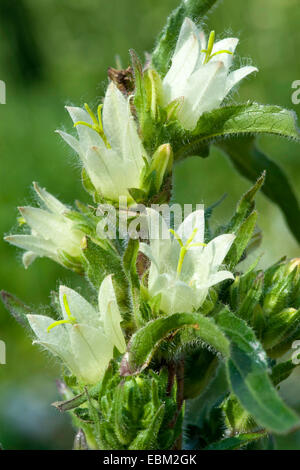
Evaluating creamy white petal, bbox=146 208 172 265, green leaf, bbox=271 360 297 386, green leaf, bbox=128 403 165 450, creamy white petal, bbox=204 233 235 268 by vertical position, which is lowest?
green leaf, bbox=128 403 165 450

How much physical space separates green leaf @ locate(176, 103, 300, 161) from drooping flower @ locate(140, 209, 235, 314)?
0.77 feet

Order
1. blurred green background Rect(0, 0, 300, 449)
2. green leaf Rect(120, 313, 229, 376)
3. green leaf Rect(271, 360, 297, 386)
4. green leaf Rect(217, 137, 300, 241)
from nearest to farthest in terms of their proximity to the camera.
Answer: green leaf Rect(120, 313, 229, 376) → green leaf Rect(271, 360, 297, 386) → green leaf Rect(217, 137, 300, 241) → blurred green background Rect(0, 0, 300, 449)

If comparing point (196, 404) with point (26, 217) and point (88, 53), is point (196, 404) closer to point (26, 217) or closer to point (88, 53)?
point (26, 217)

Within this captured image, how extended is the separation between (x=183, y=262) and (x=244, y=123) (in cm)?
42

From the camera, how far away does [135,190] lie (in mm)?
1782

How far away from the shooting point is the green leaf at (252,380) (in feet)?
4.15

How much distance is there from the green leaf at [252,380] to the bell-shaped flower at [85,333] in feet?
1.06

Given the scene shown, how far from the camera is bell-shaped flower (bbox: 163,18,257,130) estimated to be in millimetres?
1829

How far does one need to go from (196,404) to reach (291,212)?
1.80m

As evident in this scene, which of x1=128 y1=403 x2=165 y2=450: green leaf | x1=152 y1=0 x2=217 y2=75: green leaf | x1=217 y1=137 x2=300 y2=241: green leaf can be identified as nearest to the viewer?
x1=128 y1=403 x2=165 y2=450: green leaf

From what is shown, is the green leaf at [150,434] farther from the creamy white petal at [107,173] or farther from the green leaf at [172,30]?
the green leaf at [172,30]

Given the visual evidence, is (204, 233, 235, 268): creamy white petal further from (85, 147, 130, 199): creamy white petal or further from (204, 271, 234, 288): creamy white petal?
(85, 147, 130, 199): creamy white petal

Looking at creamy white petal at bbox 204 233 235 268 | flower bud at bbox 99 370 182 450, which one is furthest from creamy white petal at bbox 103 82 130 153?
flower bud at bbox 99 370 182 450

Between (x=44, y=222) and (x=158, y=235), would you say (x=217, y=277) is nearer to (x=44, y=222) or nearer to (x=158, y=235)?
(x=158, y=235)
